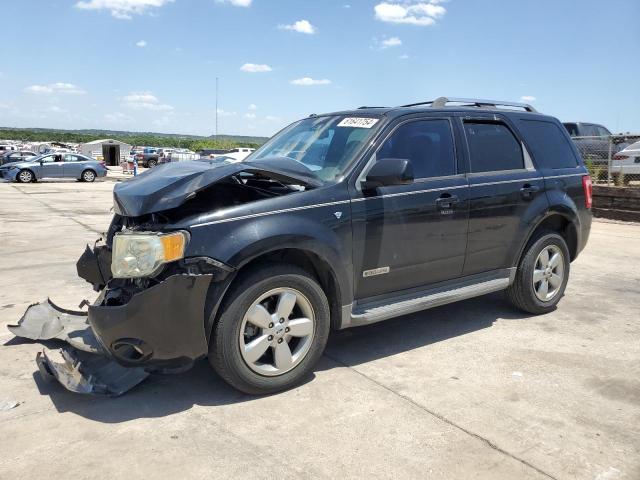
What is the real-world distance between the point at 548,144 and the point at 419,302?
2359 millimetres

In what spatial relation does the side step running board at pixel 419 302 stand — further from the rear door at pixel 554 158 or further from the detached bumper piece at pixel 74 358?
the detached bumper piece at pixel 74 358

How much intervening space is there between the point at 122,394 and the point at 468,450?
2145 millimetres

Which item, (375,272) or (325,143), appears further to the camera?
(325,143)

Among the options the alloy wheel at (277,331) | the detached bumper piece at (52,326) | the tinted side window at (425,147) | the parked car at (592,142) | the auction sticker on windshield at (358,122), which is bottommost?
the detached bumper piece at (52,326)

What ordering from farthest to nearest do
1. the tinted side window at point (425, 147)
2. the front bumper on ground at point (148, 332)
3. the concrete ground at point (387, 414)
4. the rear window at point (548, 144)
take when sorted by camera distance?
the rear window at point (548, 144), the tinted side window at point (425, 147), the front bumper on ground at point (148, 332), the concrete ground at point (387, 414)

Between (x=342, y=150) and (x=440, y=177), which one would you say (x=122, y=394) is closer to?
(x=342, y=150)

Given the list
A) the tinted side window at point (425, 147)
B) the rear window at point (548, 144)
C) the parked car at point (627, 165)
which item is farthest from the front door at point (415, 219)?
the parked car at point (627, 165)

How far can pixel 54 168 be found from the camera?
1081 inches

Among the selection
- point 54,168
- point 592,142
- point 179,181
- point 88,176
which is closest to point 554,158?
point 179,181

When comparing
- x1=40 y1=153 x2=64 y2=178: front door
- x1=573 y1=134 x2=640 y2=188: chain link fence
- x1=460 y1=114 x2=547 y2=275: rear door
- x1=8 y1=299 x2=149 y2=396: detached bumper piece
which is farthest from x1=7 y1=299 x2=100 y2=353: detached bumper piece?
x1=40 y1=153 x2=64 y2=178: front door

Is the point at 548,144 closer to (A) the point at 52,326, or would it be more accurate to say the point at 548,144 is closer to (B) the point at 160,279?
(B) the point at 160,279

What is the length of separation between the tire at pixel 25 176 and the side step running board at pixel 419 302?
27066mm

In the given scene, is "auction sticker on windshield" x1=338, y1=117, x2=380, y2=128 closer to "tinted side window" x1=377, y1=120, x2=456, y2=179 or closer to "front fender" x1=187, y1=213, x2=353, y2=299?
"tinted side window" x1=377, y1=120, x2=456, y2=179

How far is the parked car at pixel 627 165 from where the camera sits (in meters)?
13.5
